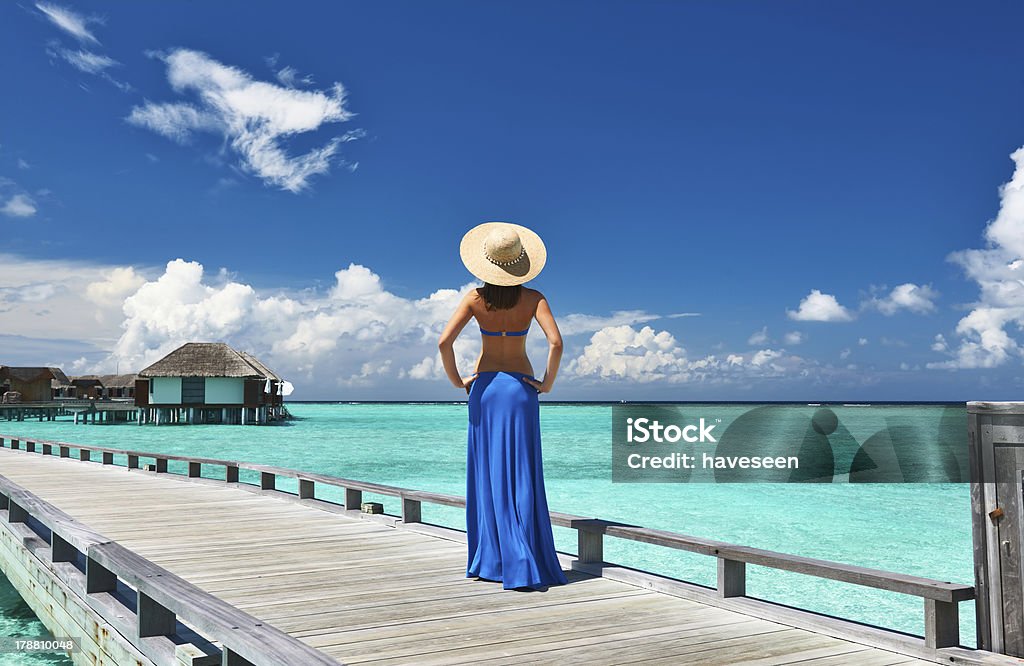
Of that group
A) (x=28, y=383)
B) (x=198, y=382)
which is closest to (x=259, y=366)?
(x=198, y=382)

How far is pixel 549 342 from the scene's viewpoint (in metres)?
5.16

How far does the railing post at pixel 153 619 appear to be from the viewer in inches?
171

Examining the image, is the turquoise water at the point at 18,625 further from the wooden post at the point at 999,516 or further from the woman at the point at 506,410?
the wooden post at the point at 999,516

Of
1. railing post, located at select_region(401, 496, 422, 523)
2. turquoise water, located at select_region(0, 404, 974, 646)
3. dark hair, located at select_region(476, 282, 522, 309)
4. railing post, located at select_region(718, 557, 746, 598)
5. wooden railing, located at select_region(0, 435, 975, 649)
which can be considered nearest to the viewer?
wooden railing, located at select_region(0, 435, 975, 649)

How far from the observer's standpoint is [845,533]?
786 inches

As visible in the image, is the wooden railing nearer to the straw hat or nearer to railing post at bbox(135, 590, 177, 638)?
the straw hat

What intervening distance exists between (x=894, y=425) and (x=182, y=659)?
110 m

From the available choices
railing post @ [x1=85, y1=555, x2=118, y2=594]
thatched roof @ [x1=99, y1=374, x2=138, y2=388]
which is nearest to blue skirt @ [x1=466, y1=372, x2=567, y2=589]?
railing post @ [x1=85, y1=555, x2=118, y2=594]

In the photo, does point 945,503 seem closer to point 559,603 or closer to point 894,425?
point 559,603

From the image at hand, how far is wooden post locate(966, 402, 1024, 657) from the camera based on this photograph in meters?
3.16

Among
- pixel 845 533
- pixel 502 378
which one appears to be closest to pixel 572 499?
pixel 845 533

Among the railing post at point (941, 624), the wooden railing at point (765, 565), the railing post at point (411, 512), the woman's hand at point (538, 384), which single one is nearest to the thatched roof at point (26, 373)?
the railing post at point (411, 512)

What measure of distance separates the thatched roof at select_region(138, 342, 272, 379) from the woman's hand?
53.9 m

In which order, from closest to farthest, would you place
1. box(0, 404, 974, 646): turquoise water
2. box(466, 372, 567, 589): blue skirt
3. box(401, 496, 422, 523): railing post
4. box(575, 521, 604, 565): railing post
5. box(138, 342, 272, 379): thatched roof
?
box(466, 372, 567, 589): blue skirt, box(575, 521, 604, 565): railing post, box(401, 496, 422, 523): railing post, box(0, 404, 974, 646): turquoise water, box(138, 342, 272, 379): thatched roof
